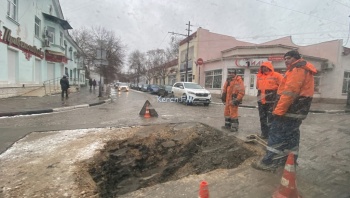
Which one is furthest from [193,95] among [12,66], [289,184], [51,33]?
[51,33]

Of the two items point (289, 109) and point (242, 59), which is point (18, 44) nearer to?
point (289, 109)

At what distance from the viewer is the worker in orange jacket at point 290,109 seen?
3.49 metres

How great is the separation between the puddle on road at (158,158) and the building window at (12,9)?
13021 mm

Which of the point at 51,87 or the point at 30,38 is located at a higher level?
the point at 30,38

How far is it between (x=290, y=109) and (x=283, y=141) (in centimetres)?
54

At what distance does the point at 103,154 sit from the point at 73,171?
3.59 feet

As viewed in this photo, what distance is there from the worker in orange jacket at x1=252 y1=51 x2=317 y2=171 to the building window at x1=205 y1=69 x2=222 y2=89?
2226 cm

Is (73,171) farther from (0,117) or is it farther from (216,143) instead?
(0,117)

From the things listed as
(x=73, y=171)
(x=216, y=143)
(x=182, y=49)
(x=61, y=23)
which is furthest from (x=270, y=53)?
(x=73, y=171)

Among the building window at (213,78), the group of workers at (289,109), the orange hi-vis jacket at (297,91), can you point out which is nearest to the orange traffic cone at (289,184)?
the group of workers at (289,109)

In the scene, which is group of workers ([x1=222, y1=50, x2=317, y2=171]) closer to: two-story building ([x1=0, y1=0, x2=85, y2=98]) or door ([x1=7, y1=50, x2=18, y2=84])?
two-story building ([x1=0, y1=0, x2=85, y2=98])

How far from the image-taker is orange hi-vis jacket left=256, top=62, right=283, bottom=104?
5508 mm

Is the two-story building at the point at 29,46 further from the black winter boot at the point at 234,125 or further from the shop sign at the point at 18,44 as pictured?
the black winter boot at the point at 234,125

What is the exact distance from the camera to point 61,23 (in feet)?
77.2
